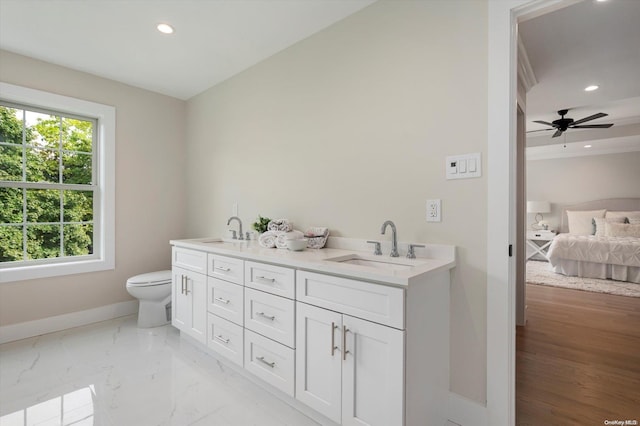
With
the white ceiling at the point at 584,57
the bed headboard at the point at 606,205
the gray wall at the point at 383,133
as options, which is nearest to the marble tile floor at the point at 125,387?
the gray wall at the point at 383,133

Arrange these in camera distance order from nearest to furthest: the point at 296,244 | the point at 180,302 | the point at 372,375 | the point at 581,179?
the point at 372,375 < the point at 296,244 < the point at 180,302 < the point at 581,179

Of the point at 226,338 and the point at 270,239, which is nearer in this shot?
the point at 226,338

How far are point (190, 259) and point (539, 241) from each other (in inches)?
279

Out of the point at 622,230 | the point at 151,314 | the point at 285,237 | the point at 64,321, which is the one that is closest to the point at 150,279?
the point at 151,314

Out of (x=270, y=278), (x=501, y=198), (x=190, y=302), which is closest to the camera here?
(x=501, y=198)

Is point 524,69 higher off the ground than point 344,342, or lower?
higher

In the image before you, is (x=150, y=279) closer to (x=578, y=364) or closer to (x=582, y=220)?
(x=578, y=364)

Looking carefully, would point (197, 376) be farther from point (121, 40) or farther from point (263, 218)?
point (121, 40)

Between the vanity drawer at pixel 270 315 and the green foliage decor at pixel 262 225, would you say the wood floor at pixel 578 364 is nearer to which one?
the vanity drawer at pixel 270 315

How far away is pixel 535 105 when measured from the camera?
4016mm

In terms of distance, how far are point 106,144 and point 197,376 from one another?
2.46m

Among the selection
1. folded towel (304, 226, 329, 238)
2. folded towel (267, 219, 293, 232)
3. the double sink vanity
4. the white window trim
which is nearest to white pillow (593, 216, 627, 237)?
the double sink vanity

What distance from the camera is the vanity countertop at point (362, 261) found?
1337mm

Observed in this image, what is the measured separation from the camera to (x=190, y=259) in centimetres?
251
